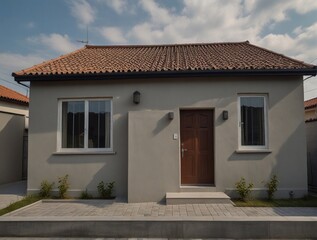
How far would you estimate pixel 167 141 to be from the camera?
25.3 ft

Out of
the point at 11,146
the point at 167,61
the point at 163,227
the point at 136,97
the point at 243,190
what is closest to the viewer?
the point at 163,227

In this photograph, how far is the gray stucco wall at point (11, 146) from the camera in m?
10.8

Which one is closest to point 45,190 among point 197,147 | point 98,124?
point 98,124

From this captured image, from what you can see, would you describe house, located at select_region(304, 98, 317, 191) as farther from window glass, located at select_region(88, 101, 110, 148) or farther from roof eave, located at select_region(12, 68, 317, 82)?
window glass, located at select_region(88, 101, 110, 148)

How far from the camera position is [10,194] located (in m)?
8.54

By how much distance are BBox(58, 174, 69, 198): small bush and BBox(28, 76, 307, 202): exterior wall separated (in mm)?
159

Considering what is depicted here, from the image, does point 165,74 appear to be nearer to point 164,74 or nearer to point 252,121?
point 164,74

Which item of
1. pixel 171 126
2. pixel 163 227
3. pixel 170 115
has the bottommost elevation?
pixel 163 227

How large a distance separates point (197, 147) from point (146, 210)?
8.97 feet

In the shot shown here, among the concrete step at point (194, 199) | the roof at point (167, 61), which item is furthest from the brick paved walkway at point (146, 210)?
the roof at point (167, 61)

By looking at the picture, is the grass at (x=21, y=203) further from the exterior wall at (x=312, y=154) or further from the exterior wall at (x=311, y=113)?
the exterior wall at (x=311, y=113)

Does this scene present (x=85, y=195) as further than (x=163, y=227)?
Yes

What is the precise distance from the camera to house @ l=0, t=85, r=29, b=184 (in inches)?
427

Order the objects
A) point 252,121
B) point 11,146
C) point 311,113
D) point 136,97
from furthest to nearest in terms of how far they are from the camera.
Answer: point 311,113 → point 11,146 → point 252,121 → point 136,97
